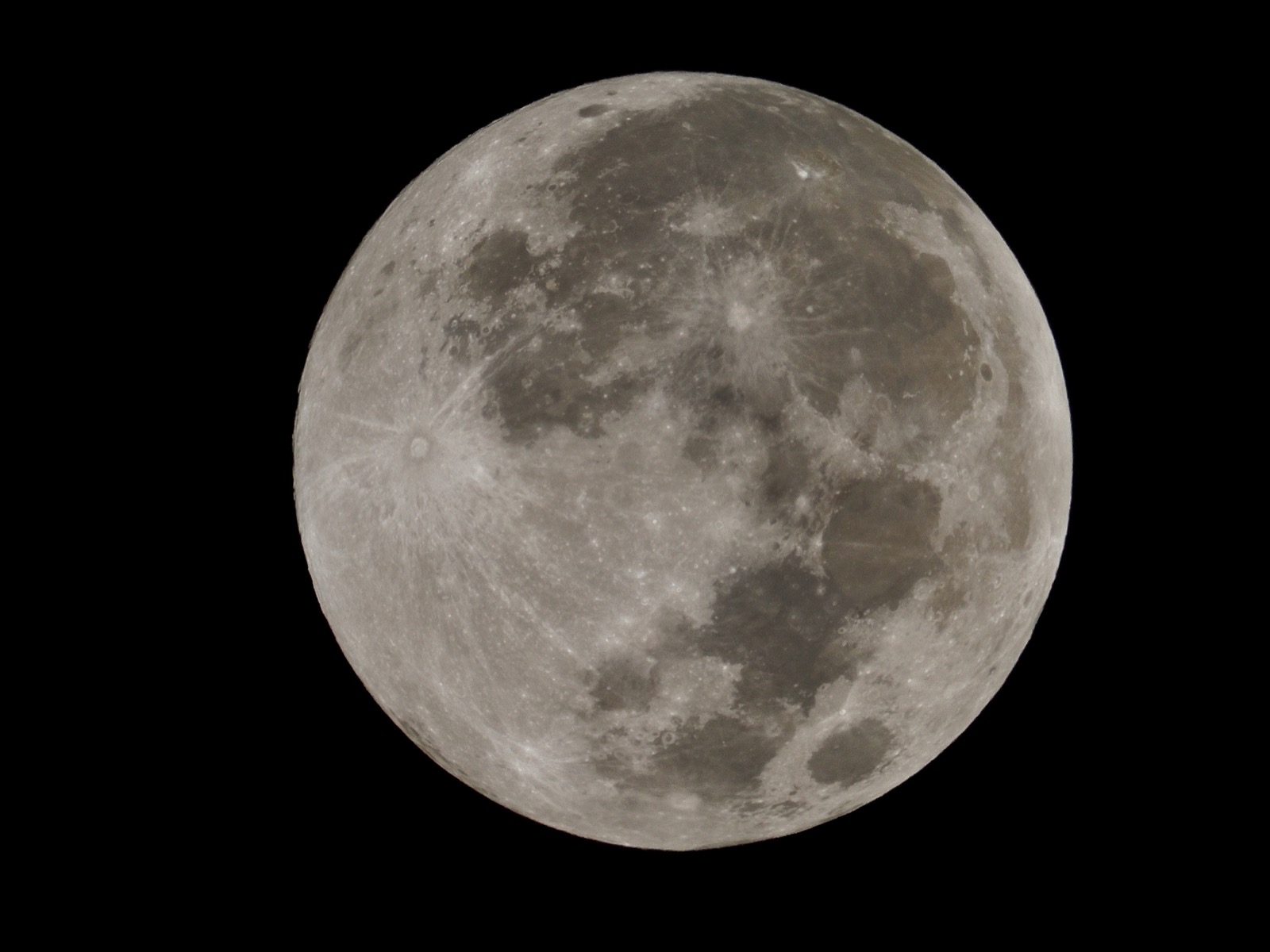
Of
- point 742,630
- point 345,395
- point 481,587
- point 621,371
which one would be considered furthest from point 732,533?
point 345,395

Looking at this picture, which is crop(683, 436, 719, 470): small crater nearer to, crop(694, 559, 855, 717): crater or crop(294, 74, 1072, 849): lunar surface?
crop(294, 74, 1072, 849): lunar surface

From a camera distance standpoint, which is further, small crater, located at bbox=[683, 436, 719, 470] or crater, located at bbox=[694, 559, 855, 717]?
crater, located at bbox=[694, 559, 855, 717]

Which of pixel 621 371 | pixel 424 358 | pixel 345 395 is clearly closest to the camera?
pixel 621 371

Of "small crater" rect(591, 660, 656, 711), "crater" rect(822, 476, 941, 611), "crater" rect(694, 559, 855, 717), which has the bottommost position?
"small crater" rect(591, 660, 656, 711)

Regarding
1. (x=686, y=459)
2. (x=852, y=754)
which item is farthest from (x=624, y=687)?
(x=852, y=754)

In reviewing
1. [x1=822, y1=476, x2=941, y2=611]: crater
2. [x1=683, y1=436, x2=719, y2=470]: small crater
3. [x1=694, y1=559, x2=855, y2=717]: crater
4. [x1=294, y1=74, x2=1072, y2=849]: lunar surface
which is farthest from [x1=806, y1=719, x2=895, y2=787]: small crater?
[x1=683, y1=436, x2=719, y2=470]: small crater

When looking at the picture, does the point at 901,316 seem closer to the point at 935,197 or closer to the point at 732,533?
the point at 935,197

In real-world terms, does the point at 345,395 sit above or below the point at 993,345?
below

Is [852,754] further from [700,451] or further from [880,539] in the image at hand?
[700,451]
